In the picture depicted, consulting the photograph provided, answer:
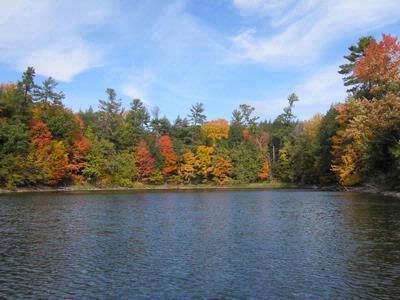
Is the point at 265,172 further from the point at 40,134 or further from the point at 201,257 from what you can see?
the point at 201,257

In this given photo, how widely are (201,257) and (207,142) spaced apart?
10518 cm

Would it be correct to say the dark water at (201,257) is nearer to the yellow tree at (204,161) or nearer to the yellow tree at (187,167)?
the yellow tree at (187,167)

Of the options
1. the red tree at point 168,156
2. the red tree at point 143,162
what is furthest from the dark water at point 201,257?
the red tree at point 168,156

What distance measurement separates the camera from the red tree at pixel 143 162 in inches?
4154

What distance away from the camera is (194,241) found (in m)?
24.0

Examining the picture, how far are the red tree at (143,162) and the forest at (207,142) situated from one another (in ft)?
0.86

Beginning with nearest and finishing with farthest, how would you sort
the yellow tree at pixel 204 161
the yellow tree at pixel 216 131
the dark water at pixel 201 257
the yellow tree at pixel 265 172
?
the dark water at pixel 201 257 → the yellow tree at pixel 204 161 → the yellow tree at pixel 265 172 → the yellow tree at pixel 216 131

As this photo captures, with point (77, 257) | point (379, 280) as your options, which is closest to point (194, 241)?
point (77, 257)

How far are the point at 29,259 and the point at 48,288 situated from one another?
5.15 m

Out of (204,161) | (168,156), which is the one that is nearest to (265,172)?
(204,161)

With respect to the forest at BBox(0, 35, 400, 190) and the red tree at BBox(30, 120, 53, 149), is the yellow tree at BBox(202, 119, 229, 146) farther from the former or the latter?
the red tree at BBox(30, 120, 53, 149)

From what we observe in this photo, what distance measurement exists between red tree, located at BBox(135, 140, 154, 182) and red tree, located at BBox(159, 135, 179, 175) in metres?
4.71

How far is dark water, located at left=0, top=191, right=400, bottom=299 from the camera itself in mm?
14805

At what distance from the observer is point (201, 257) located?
1986 centimetres
